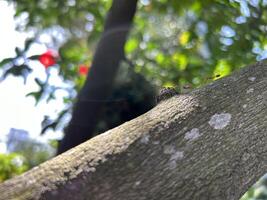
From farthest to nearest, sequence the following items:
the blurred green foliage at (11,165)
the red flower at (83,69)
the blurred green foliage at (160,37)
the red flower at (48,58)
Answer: the blurred green foliage at (11,165) < the red flower at (83,69) < the red flower at (48,58) < the blurred green foliage at (160,37)

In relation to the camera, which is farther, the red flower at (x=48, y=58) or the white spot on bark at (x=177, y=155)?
the red flower at (x=48, y=58)

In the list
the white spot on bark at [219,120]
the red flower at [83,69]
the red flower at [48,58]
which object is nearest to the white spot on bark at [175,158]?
the white spot on bark at [219,120]

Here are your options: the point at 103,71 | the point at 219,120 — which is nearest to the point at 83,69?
the point at 103,71

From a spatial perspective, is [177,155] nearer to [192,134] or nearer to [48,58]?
[192,134]

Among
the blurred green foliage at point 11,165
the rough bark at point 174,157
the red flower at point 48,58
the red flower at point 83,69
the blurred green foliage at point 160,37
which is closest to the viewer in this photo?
the rough bark at point 174,157

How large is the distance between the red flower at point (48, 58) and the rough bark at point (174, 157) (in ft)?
9.16

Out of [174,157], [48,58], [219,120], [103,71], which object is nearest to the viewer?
[174,157]

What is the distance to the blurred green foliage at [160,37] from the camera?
154 inches

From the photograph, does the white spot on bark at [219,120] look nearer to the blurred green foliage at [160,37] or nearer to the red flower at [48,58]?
the blurred green foliage at [160,37]

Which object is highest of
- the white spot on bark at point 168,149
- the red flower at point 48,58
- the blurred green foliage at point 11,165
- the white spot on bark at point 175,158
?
the white spot on bark at point 168,149

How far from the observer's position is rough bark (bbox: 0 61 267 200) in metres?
1.44

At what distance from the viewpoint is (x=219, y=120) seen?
1.64m

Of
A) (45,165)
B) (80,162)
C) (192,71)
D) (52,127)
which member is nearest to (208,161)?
(80,162)

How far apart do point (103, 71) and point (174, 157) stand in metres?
2.58
